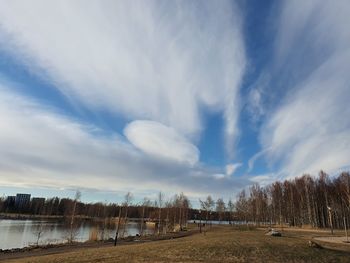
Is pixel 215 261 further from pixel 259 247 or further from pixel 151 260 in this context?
pixel 259 247

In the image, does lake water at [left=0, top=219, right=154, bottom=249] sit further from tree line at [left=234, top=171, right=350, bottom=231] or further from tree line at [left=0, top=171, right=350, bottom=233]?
tree line at [left=234, top=171, right=350, bottom=231]

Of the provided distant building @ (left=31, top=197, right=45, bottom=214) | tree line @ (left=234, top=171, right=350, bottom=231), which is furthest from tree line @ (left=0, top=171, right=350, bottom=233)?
distant building @ (left=31, top=197, right=45, bottom=214)

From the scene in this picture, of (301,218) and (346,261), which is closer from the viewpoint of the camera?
(346,261)

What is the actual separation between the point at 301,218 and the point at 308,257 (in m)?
69.1

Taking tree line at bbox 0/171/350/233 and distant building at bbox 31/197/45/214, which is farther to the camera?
distant building at bbox 31/197/45/214

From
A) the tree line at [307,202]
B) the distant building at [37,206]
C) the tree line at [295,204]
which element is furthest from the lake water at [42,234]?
the distant building at [37,206]

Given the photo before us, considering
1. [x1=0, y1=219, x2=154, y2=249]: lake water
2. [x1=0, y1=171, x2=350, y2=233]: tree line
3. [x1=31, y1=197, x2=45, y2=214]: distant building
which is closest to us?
[x1=0, y1=219, x2=154, y2=249]: lake water

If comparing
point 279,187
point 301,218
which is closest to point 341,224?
point 301,218

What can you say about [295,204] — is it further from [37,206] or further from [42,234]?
[37,206]

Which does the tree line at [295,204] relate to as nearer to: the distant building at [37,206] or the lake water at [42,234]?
the lake water at [42,234]

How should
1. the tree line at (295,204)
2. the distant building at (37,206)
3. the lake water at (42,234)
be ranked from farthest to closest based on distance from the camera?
the distant building at (37,206)
the tree line at (295,204)
the lake water at (42,234)

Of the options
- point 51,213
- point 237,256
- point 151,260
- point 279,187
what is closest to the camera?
point 151,260

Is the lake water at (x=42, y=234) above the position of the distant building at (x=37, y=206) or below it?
below

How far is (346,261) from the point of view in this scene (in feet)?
65.4
